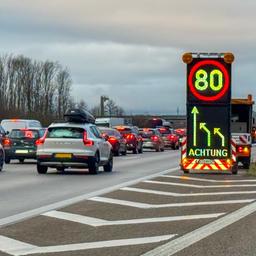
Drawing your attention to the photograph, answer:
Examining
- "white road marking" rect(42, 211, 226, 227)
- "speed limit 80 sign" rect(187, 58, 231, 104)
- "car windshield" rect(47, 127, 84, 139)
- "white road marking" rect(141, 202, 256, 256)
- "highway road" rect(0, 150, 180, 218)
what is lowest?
"highway road" rect(0, 150, 180, 218)

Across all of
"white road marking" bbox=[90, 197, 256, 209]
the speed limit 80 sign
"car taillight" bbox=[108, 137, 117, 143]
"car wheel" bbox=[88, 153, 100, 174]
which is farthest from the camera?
"car taillight" bbox=[108, 137, 117, 143]

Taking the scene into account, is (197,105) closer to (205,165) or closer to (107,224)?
(205,165)

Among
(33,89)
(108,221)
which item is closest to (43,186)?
(108,221)

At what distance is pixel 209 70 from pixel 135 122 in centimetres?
10407

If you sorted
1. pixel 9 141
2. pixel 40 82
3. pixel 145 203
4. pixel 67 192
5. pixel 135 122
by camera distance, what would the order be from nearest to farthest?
pixel 145 203 → pixel 67 192 → pixel 9 141 → pixel 40 82 → pixel 135 122

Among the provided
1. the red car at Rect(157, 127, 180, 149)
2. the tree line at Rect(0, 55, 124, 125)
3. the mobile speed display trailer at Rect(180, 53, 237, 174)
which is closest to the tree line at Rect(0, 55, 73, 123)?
the tree line at Rect(0, 55, 124, 125)

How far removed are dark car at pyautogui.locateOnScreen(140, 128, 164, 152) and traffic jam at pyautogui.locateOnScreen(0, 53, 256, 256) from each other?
16387 mm

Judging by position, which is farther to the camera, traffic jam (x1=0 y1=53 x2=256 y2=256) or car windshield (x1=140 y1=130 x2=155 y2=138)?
car windshield (x1=140 y1=130 x2=155 y2=138)

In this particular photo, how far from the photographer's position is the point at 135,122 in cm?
12450

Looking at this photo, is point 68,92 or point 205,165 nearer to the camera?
point 205,165

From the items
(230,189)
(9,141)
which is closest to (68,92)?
(9,141)

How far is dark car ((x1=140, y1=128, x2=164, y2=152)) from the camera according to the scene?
153 ft

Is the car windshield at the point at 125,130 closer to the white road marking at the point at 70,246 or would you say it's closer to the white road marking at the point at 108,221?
the white road marking at the point at 108,221

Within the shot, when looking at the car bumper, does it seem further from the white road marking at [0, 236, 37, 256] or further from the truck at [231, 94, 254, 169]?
the white road marking at [0, 236, 37, 256]
